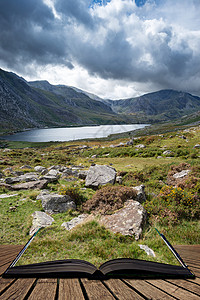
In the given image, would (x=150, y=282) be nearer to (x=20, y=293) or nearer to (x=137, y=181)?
(x=20, y=293)

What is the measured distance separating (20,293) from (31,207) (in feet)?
25.8

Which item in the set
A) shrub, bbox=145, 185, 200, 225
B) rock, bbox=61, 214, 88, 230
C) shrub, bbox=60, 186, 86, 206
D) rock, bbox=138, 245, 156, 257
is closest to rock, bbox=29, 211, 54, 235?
rock, bbox=61, 214, 88, 230

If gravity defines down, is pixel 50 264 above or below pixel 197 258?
above

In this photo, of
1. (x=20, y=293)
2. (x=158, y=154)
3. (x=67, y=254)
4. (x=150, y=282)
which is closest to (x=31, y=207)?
(x=67, y=254)

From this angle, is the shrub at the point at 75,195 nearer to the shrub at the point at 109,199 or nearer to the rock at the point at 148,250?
the shrub at the point at 109,199

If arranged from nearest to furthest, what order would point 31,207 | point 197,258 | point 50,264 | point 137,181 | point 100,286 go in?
point 100,286
point 50,264
point 197,258
point 31,207
point 137,181

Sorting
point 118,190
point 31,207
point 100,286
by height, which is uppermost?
point 100,286

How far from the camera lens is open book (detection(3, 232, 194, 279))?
7.74 ft

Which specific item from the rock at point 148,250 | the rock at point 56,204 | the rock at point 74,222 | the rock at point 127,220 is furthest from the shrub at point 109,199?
the rock at point 148,250

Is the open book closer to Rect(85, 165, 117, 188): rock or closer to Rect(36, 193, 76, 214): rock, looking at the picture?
Rect(36, 193, 76, 214): rock

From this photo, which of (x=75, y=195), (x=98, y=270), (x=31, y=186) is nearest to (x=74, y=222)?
(x=75, y=195)

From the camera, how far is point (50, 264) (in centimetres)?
260

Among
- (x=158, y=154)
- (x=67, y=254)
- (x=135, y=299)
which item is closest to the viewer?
(x=135, y=299)

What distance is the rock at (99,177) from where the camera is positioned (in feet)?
40.1
